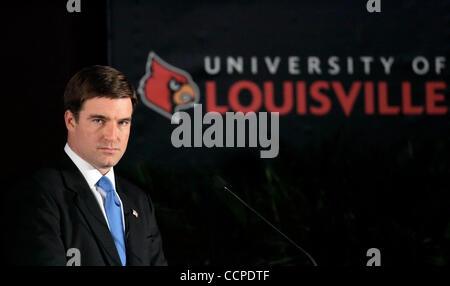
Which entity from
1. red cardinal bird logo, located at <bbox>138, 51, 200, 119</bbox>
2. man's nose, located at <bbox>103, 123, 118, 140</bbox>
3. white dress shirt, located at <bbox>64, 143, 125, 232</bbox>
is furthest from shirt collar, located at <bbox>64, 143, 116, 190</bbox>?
red cardinal bird logo, located at <bbox>138, 51, 200, 119</bbox>

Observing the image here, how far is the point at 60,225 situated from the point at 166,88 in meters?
0.75

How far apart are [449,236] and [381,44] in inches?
32.0

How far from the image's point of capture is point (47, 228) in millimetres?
1818

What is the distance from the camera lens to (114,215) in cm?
198

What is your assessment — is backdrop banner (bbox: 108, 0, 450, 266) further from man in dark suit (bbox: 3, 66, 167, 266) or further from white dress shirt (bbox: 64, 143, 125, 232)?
white dress shirt (bbox: 64, 143, 125, 232)

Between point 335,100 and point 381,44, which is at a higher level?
point 381,44

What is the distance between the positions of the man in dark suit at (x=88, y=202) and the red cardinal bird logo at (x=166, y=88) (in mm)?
170

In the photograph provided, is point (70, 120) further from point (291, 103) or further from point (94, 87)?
point (291, 103)

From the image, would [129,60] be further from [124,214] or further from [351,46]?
[351,46]

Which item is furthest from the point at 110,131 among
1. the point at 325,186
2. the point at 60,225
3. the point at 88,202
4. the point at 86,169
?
the point at 325,186

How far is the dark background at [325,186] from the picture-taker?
224 cm

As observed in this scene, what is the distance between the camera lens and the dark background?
88.4 inches
